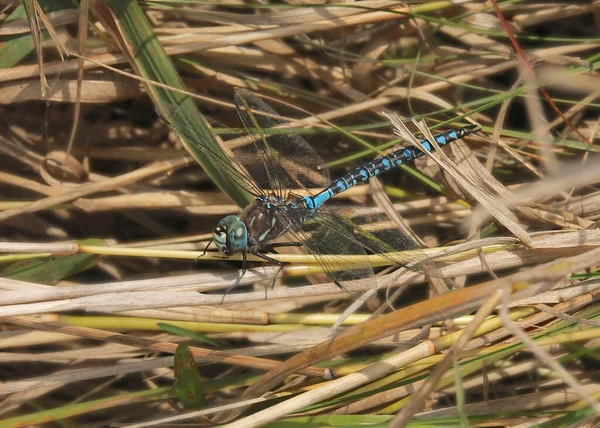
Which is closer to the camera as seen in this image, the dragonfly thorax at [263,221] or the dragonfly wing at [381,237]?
the dragonfly wing at [381,237]

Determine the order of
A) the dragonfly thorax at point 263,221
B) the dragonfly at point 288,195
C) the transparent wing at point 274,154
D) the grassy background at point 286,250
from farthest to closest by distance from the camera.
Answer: the transparent wing at point 274,154, the dragonfly thorax at point 263,221, the dragonfly at point 288,195, the grassy background at point 286,250

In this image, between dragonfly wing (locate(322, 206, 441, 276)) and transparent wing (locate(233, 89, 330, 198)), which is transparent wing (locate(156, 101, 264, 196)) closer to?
transparent wing (locate(233, 89, 330, 198))

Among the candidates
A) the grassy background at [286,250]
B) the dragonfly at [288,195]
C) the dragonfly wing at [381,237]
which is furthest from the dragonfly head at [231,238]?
the dragonfly wing at [381,237]

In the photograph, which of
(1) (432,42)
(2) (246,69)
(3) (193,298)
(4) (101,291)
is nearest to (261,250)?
(3) (193,298)

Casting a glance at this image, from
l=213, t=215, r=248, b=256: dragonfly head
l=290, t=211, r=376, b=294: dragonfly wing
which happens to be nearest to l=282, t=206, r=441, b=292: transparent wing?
l=290, t=211, r=376, b=294: dragonfly wing

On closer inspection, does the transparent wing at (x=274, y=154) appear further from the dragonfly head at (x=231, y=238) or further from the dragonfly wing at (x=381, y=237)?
the dragonfly head at (x=231, y=238)

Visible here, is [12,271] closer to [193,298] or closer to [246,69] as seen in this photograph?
[193,298]

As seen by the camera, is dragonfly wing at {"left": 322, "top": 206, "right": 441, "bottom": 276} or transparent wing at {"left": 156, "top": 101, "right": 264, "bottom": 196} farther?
transparent wing at {"left": 156, "top": 101, "right": 264, "bottom": 196}
